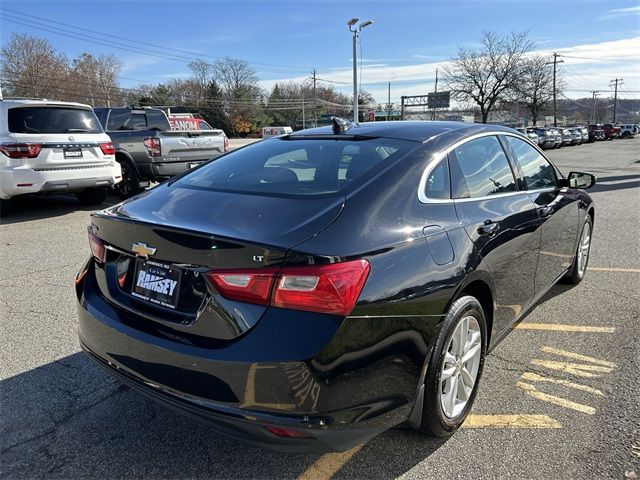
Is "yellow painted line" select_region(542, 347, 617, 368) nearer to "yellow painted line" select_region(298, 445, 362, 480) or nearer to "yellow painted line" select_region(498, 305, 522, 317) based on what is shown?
"yellow painted line" select_region(498, 305, 522, 317)

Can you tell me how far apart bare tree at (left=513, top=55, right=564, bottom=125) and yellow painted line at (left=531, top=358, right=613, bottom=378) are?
5458 cm

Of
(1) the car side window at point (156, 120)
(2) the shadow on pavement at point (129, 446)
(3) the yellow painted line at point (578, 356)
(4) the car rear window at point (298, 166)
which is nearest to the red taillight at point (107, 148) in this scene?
(1) the car side window at point (156, 120)

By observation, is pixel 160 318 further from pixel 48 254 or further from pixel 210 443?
pixel 48 254

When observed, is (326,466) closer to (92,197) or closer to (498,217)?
(498,217)

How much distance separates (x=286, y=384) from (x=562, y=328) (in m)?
2.92

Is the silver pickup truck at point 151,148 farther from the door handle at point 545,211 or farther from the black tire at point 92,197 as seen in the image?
the door handle at point 545,211

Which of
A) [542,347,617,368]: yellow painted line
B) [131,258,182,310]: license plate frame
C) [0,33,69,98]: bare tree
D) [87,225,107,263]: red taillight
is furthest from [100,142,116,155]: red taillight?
[0,33,69,98]: bare tree

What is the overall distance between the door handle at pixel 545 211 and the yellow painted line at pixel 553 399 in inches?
48.0

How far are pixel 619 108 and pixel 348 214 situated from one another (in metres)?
142

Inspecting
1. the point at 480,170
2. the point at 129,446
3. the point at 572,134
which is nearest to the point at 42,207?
the point at 129,446

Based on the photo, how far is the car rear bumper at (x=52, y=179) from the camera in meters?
7.56

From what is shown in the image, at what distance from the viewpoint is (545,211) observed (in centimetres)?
362

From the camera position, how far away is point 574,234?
438 cm

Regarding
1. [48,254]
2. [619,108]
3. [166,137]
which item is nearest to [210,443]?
[48,254]
